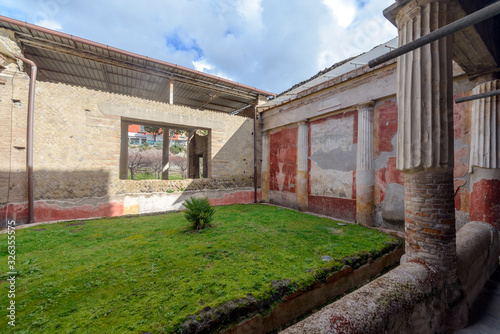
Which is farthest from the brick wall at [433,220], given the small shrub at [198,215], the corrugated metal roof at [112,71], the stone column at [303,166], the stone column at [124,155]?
the stone column at [124,155]

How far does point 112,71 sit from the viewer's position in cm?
846

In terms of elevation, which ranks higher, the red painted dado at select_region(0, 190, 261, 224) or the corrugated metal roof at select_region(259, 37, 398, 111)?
the corrugated metal roof at select_region(259, 37, 398, 111)

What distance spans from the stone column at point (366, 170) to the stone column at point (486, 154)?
205cm

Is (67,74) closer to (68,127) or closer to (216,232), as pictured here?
(68,127)

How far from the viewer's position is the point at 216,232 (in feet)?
15.6

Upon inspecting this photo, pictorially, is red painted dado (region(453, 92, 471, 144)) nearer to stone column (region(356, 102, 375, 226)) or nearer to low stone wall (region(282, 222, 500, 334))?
stone column (region(356, 102, 375, 226))

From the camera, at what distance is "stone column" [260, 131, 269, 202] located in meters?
9.77

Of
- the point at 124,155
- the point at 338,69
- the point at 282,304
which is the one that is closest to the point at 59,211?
the point at 124,155

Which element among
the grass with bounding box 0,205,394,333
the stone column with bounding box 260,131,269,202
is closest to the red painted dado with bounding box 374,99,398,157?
the grass with bounding box 0,205,394,333

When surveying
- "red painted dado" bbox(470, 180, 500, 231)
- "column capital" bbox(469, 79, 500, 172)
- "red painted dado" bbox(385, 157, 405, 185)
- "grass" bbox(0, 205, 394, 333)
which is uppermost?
"column capital" bbox(469, 79, 500, 172)

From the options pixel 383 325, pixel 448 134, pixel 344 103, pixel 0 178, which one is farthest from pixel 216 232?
pixel 0 178

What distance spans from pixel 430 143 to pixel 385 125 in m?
3.93

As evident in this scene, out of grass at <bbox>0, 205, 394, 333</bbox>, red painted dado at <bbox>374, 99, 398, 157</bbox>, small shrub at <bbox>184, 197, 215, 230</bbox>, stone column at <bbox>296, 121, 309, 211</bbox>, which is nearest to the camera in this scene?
grass at <bbox>0, 205, 394, 333</bbox>

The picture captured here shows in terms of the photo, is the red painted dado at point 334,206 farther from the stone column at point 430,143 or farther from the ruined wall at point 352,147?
the stone column at point 430,143
